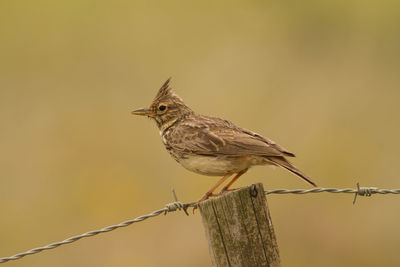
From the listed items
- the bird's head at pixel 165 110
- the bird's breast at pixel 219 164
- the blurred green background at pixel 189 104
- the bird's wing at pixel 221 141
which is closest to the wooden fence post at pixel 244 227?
the bird's wing at pixel 221 141

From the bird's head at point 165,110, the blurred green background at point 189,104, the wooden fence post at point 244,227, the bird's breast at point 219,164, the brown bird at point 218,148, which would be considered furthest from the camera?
the blurred green background at point 189,104

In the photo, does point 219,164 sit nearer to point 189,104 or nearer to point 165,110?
point 165,110

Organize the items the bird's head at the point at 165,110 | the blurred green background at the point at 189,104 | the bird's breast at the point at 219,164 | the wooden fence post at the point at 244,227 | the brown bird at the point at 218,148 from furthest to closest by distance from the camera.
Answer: the blurred green background at the point at 189,104 < the bird's head at the point at 165,110 < the bird's breast at the point at 219,164 < the brown bird at the point at 218,148 < the wooden fence post at the point at 244,227

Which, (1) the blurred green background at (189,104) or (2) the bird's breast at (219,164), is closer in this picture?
(2) the bird's breast at (219,164)

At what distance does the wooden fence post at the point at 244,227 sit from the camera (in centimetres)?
493

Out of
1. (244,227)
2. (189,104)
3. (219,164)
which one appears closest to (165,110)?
(219,164)

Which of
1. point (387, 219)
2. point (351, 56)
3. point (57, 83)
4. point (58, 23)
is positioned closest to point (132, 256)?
point (387, 219)

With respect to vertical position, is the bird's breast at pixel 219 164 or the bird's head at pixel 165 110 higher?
the bird's head at pixel 165 110

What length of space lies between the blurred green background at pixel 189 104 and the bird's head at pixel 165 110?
323cm

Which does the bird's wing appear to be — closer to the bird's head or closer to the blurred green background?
the bird's head

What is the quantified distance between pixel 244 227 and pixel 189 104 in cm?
910

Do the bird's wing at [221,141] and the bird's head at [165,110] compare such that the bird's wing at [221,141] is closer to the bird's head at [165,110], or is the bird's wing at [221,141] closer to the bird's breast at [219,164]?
the bird's breast at [219,164]

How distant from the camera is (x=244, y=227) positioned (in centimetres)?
494

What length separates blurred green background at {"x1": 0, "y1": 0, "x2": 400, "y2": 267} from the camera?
37.4ft
